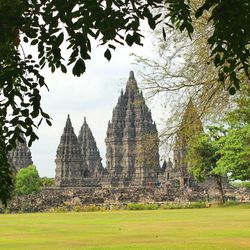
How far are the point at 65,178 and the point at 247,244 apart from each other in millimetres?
73352

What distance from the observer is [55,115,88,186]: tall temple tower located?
87562 mm

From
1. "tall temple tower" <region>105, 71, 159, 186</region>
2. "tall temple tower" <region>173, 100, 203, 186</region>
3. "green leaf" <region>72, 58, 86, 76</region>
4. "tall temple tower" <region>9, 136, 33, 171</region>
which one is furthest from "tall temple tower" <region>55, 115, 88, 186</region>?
"green leaf" <region>72, 58, 86, 76</region>

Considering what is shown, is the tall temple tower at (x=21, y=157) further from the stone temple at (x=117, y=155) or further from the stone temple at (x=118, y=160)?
the stone temple at (x=117, y=155)

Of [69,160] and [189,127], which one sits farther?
[69,160]

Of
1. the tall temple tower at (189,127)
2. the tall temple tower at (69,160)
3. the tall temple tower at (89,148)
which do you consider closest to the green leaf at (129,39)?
the tall temple tower at (189,127)

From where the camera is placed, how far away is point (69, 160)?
88.4 meters

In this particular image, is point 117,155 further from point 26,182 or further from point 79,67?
point 79,67

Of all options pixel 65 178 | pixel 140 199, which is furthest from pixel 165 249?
pixel 65 178

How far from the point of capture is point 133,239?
61.6 ft

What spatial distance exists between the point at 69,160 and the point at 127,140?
12.0 meters

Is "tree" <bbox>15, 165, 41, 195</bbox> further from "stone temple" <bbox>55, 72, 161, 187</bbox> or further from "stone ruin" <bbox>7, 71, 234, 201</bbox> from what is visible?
"stone temple" <bbox>55, 72, 161, 187</bbox>

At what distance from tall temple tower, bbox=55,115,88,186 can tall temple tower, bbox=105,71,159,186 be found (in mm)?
6085

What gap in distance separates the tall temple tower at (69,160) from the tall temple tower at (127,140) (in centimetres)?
608

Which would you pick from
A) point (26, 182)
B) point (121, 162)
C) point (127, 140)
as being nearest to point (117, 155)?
point (121, 162)
